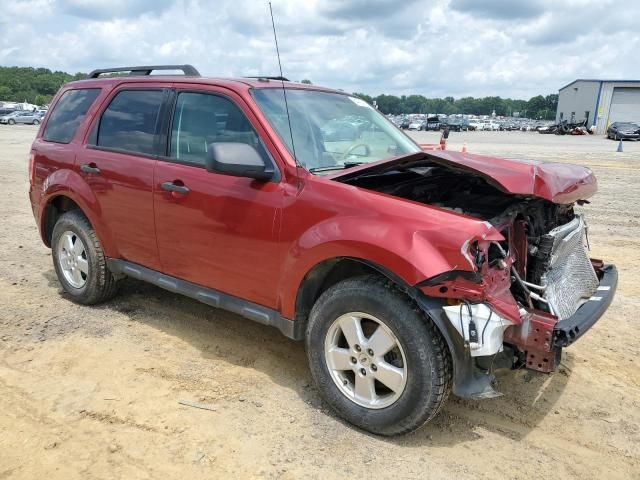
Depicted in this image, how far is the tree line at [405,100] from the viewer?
114250mm

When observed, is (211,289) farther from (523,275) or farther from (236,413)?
(523,275)

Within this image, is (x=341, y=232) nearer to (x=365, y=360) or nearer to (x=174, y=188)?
(x=365, y=360)

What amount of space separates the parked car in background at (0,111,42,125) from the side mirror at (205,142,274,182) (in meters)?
54.8

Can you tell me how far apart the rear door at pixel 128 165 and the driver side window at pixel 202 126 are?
0.22 m

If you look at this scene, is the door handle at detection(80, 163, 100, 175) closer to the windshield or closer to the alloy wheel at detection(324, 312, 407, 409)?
the windshield

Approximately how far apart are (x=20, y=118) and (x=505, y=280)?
5750cm

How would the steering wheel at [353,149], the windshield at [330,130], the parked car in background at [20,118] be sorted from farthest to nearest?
1. the parked car in background at [20,118]
2. the steering wheel at [353,149]
3. the windshield at [330,130]

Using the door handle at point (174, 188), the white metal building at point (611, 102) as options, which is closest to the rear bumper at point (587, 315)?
the door handle at point (174, 188)

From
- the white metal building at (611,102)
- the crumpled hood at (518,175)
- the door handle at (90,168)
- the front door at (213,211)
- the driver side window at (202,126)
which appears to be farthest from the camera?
the white metal building at (611,102)

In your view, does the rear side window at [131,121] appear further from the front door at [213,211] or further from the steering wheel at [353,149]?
the steering wheel at [353,149]

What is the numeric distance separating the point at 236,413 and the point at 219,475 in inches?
22.5

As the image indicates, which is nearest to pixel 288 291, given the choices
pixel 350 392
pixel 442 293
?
pixel 350 392

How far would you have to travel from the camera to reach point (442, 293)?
275 centimetres

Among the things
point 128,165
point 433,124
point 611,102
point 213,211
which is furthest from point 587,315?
point 611,102
